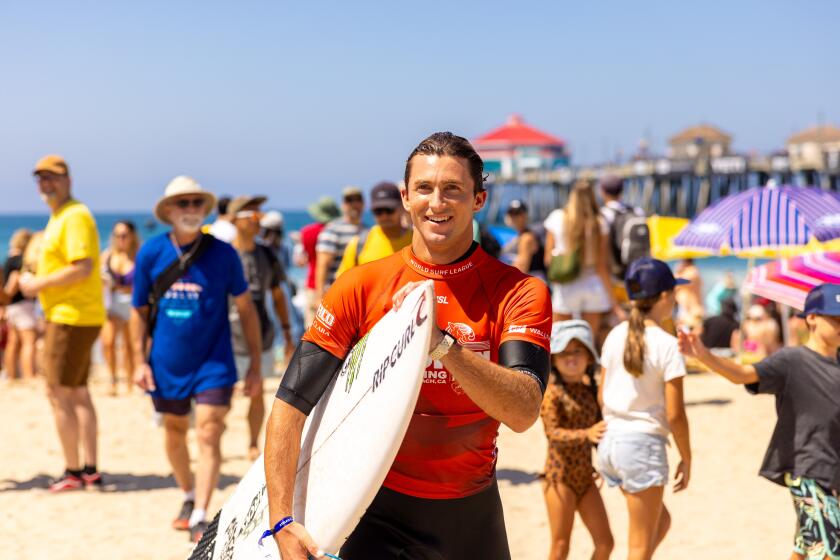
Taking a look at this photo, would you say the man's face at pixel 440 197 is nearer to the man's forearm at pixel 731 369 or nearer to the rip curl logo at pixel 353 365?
the rip curl logo at pixel 353 365

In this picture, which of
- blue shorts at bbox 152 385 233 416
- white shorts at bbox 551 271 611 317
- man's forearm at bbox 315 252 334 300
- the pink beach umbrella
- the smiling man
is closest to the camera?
the smiling man

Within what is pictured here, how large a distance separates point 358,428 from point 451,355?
319mm

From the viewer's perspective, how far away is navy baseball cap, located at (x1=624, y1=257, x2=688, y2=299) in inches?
171

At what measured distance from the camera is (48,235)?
654 centimetres

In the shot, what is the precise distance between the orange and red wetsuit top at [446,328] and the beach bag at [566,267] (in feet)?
17.0

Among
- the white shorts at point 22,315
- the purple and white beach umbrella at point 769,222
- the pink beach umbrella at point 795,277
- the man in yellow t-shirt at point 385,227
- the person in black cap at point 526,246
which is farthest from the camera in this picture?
the white shorts at point 22,315

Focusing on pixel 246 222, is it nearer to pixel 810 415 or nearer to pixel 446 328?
pixel 810 415

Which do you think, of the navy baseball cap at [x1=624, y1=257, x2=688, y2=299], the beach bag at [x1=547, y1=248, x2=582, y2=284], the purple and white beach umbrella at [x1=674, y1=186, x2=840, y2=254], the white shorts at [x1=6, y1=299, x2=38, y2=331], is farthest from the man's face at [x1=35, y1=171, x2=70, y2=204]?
the purple and white beach umbrella at [x1=674, y1=186, x2=840, y2=254]

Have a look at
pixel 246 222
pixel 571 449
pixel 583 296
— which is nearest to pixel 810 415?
pixel 571 449

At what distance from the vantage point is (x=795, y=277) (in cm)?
510

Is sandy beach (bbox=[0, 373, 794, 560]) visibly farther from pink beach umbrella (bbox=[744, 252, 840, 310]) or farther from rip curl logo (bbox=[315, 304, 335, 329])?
rip curl logo (bbox=[315, 304, 335, 329])

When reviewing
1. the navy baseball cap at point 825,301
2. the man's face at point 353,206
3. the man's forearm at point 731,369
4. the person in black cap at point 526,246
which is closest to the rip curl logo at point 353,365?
the man's forearm at point 731,369

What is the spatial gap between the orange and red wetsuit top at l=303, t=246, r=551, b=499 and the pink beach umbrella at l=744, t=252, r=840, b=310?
257cm

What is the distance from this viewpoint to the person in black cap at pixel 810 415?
Result: 13.0 feet
